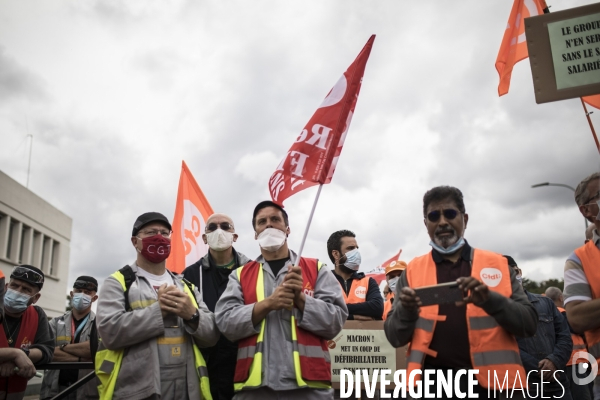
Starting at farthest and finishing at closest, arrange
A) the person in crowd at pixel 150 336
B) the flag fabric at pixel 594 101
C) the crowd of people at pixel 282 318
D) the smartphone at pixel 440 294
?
the flag fabric at pixel 594 101 < the person in crowd at pixel 150 336 < the crowd of people at pixel 282 318 < the smartphone at pixel 440 294

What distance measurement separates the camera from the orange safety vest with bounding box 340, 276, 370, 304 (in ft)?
23.2

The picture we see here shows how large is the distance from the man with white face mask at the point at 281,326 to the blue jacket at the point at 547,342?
276 cm

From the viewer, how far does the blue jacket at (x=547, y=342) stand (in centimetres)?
605

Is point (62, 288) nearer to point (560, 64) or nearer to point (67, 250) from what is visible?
point (67, 250)

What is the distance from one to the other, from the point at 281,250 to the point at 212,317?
0.79 m

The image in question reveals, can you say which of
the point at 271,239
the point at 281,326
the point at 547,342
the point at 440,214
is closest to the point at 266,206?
the point at 271,239

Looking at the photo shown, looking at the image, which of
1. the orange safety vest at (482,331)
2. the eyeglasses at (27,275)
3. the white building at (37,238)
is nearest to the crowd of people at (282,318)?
the orange safety vest at (482,331)

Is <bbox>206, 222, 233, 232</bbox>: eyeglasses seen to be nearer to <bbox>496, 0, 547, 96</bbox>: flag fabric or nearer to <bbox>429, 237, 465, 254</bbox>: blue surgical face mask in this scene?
<bbox>429, 237, 465, 254</bbox>: blue surgical face mask

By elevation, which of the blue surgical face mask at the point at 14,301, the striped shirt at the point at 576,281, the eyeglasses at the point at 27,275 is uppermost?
the eyeglasses at the point at 27,275

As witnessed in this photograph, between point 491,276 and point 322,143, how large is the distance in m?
2.01

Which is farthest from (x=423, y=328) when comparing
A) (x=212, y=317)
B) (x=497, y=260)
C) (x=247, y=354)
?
(x=212, y=317)

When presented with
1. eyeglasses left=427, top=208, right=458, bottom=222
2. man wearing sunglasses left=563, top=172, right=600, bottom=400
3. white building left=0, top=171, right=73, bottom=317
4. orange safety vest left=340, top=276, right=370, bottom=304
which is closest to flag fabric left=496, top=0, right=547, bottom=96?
man wearing sunglasses left=563, top=172, right=600, bottom=400

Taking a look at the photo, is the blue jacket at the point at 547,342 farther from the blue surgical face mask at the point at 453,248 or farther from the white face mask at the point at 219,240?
the white face mask at the point at 219,240

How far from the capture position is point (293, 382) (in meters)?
4.06
